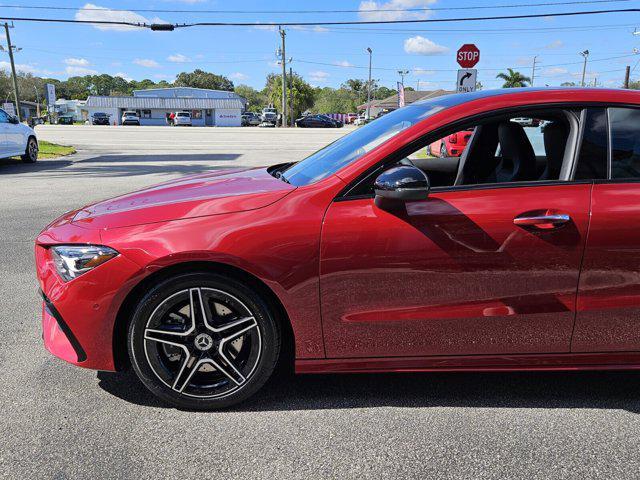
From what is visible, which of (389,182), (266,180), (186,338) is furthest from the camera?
(266,180)

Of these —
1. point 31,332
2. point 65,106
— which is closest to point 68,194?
point 31,332

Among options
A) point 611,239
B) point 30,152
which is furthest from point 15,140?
point 611,239

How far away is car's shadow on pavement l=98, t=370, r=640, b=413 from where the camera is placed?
2.96 metres

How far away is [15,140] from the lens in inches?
587

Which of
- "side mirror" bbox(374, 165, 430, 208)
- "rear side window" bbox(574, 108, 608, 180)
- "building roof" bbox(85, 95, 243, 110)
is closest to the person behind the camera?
"side mirror" bbox(374, 165, 430, 208)

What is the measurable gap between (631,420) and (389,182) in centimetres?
181

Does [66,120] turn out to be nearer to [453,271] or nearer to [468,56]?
[468,56]

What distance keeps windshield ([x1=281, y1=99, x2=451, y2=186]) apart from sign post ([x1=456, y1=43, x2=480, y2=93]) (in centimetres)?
1003

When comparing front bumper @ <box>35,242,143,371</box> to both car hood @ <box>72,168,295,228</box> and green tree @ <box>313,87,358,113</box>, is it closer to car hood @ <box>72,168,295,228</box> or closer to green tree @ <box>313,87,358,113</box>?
car hood @ <box>72,168,295,228</box>

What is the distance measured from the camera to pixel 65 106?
105 m

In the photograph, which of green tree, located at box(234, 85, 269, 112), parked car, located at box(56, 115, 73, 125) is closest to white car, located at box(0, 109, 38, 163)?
parked car, located at box(56, 115, 73, 125)

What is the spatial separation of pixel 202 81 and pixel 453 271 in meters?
155

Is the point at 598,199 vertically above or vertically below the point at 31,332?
above

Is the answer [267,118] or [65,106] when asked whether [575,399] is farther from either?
[65,106]
